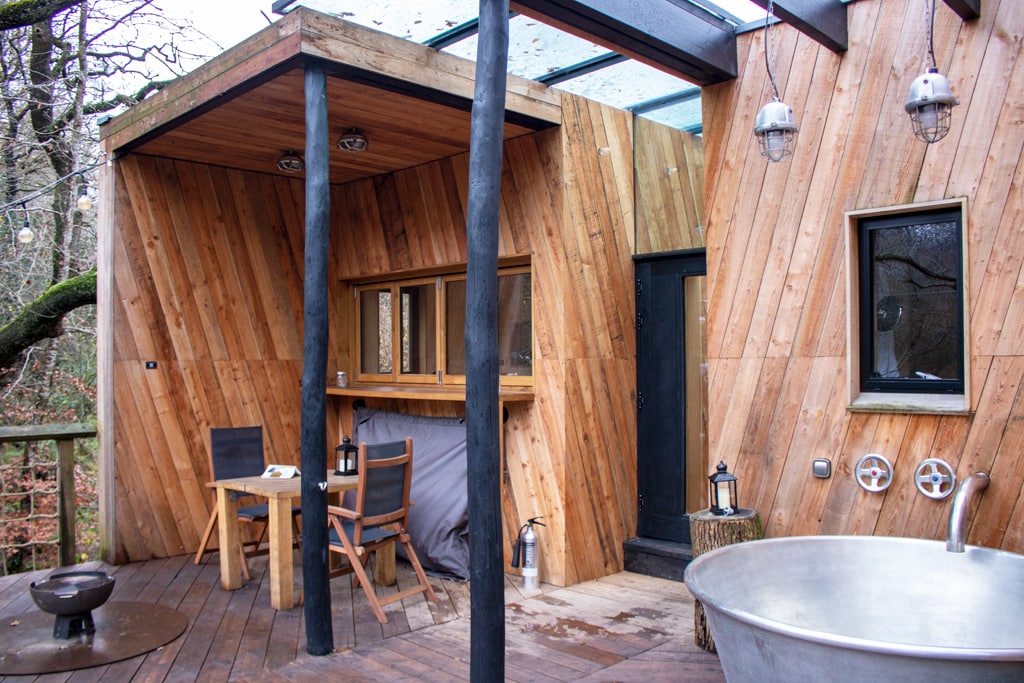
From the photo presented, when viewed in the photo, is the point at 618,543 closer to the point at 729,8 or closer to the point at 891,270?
the point at 891,270

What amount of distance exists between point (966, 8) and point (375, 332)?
4.70 metres

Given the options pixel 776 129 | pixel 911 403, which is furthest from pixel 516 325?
pixel 911 403

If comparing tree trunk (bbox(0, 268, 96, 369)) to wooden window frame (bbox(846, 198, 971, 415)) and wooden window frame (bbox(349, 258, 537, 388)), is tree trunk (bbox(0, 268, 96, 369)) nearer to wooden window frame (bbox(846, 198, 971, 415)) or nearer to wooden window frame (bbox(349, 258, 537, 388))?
wooden window frame (bbox(349, 258, 537, 388))

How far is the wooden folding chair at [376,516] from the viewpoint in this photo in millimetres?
4398

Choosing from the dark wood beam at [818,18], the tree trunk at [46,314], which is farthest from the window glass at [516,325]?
the tree trunk at [46,314]

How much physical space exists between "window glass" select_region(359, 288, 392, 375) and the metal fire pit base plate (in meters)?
2.65

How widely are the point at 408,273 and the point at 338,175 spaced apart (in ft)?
3.28

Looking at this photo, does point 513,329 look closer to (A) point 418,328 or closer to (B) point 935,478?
(A) point 418,328

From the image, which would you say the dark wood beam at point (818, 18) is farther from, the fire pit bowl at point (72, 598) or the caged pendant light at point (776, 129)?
the fire pit bowl at point (72, 598)

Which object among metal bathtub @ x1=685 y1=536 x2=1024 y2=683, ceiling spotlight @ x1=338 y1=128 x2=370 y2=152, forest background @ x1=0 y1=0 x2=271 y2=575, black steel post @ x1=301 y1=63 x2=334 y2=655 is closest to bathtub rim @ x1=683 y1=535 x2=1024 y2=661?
metal bathtub @ x1=685 y1=536 x2=1024 y2=683

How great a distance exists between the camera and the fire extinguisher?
5.12m

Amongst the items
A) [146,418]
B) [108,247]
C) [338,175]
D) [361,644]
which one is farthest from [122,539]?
[338,175]

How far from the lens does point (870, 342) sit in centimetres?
398

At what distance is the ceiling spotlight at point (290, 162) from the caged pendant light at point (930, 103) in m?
3.92
